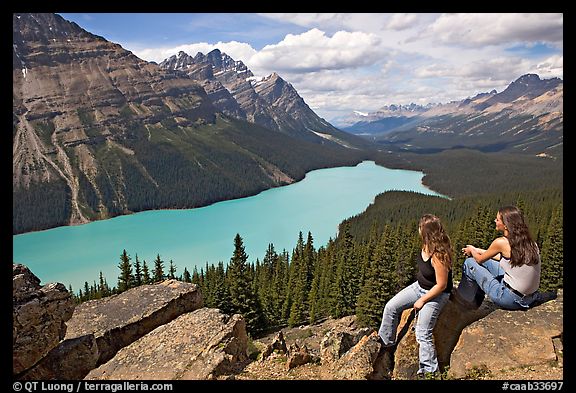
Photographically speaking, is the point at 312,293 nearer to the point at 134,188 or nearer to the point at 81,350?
the point at 81,350

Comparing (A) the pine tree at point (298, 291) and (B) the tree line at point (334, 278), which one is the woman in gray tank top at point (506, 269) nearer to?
(B) the tree line at point (334, 278)

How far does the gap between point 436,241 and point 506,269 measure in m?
2.05

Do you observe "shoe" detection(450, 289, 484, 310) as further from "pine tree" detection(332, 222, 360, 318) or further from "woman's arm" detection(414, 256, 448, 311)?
"pine tree" detection(332, 222, 360, 318)

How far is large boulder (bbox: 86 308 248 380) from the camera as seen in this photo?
11.0 metres

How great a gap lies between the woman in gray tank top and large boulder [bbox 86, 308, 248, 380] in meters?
6.91

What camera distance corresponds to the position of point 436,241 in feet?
23.3

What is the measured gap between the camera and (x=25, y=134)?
184250 mm

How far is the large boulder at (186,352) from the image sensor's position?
11.0m

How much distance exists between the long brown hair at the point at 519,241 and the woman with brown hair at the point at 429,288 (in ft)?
4.56

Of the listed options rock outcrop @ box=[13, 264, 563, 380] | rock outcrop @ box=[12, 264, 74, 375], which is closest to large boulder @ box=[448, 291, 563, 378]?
rock outcrop @ box=[13, 264, 563, 380]
